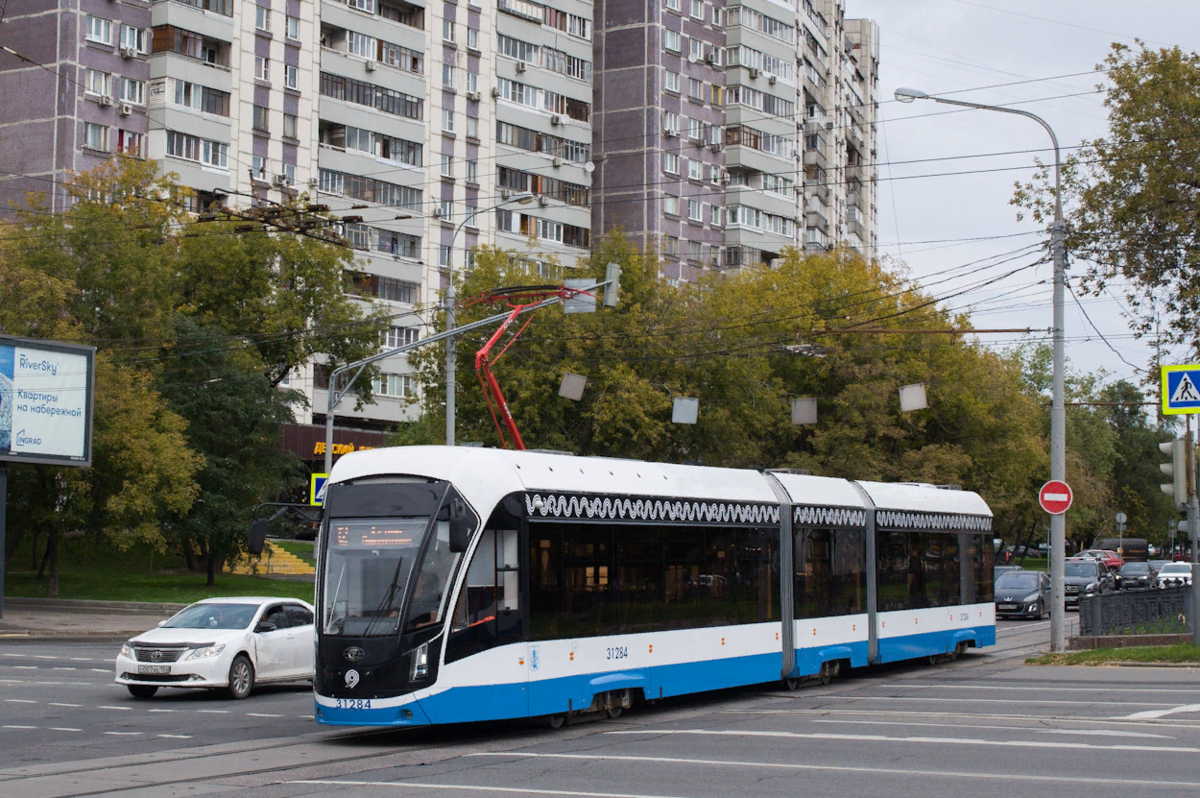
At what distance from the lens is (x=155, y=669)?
19688 mm

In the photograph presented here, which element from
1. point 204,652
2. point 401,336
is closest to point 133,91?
point 401,336

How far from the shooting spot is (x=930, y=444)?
176 ft

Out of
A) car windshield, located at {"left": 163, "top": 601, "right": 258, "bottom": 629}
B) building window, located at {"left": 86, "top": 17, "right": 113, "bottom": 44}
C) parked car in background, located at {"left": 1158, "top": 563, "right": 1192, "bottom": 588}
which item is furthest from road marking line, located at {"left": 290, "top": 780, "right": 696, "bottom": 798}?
building window, located at {"left": 86, "top": 17, "right": 113, "bottom": 44}

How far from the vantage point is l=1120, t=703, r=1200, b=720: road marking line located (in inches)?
650

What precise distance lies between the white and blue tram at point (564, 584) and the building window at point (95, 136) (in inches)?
1846

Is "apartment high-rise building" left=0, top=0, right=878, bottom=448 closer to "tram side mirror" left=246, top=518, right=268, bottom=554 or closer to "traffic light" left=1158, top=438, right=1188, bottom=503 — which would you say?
"traffic light" left=1158, top=438, right=1188, bottom=503

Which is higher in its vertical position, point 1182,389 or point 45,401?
point 45,401

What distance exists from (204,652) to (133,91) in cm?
4771

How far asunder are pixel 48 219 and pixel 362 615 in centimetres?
3874

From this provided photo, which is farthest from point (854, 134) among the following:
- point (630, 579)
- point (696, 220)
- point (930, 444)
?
point (630, 579)

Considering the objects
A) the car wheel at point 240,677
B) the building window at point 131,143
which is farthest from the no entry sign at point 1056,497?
the building window at point 131,143

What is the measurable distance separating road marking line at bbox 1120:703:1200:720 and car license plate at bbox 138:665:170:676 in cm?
1218

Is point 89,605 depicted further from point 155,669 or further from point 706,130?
point 706,130

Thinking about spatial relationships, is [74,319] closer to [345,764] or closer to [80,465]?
[80,465]
